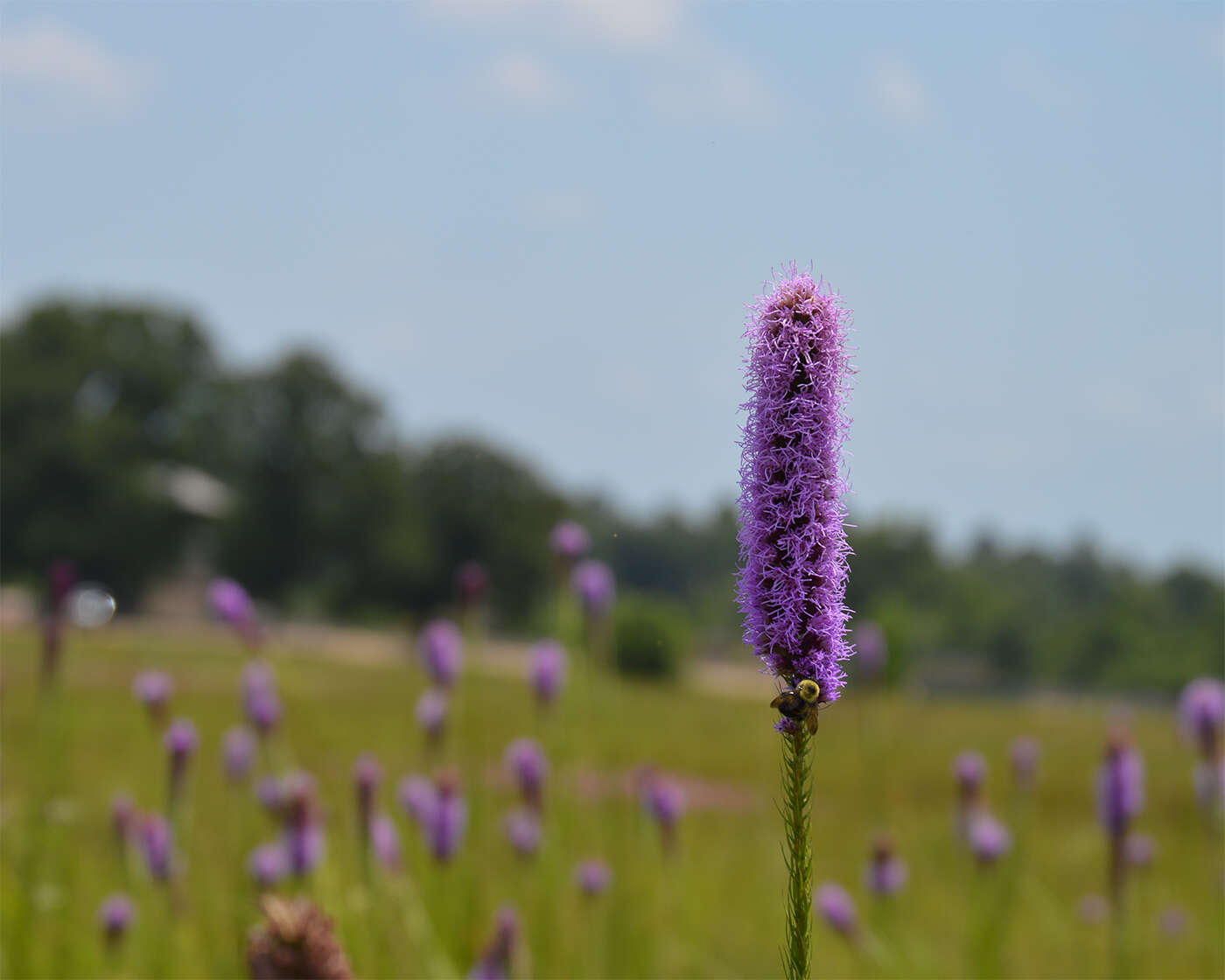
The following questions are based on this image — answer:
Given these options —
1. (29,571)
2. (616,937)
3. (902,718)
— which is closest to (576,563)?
(616,937)

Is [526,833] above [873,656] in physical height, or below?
below

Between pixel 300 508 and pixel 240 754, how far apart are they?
204 ft

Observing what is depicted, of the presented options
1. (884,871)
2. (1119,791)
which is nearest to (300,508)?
(884,871)

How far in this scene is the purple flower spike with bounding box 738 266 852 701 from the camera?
1.09 metres

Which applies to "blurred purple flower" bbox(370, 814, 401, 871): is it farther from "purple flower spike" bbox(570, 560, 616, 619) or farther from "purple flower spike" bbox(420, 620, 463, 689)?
"purple flower spike" bbox(570, 560, 616, 619)

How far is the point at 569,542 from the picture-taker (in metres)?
4.67

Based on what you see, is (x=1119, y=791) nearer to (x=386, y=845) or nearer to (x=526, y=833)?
(x=526, y=833)

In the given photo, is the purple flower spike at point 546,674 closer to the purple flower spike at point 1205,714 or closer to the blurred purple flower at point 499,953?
the blurred purple flower at point 499,953

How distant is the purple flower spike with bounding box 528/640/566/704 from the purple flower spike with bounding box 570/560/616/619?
276 mm

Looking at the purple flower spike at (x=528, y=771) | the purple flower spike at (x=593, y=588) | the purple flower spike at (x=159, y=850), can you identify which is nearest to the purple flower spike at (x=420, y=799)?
the purple flower spike at (x=528, y=771)

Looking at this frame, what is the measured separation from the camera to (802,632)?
3.67ft

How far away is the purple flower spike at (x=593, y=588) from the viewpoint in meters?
5.07

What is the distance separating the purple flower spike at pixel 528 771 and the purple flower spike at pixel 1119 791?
1981mm

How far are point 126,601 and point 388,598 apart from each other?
13280mm
